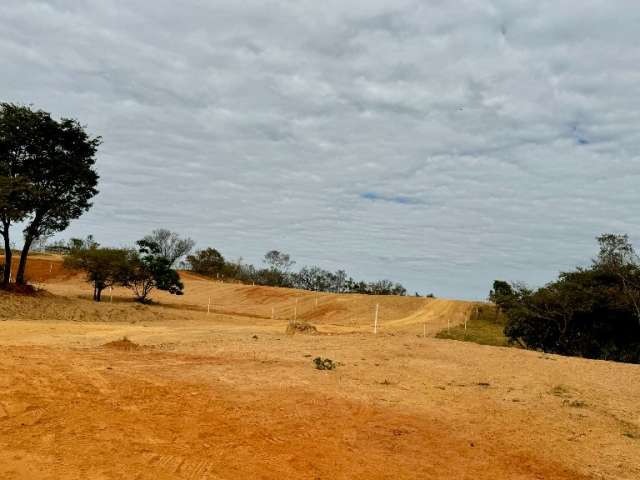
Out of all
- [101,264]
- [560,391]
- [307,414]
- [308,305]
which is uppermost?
[101,264]

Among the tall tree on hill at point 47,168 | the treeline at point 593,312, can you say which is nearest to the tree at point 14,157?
the tall tree on hill at point 47,168

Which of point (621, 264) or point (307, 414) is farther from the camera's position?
point (621, 264)

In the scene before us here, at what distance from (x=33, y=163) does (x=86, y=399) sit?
2773 centimetres

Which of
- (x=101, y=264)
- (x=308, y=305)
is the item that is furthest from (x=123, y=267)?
(x=308, y=305)

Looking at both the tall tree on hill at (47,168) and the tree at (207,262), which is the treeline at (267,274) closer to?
the tree at (207,262)

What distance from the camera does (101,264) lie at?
118 ft

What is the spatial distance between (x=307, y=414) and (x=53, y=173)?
2905cm

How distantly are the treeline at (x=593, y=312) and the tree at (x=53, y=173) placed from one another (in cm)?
2640

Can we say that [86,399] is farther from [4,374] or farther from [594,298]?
[594,298]

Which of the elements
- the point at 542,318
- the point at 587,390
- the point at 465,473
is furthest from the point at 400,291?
the point at 465,473

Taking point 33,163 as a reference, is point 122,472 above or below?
below

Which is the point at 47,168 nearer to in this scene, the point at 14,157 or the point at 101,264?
the point at 14,157

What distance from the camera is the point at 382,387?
31.2 feet

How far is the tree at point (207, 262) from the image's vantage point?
86688 millimetres
